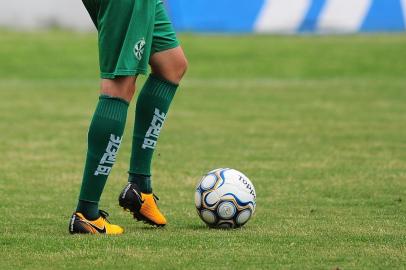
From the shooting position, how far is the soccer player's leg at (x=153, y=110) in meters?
6.46

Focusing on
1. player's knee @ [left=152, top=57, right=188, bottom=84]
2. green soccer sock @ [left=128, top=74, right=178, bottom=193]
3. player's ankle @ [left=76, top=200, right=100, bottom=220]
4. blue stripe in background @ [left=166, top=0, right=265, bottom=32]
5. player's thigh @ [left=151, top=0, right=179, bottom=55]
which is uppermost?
blue stripe in background @ [left=166, top=0, right=265, bottom=32]

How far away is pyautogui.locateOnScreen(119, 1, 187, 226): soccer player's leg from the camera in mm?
6457

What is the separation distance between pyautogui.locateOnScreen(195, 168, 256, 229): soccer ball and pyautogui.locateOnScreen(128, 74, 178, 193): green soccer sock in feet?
1.13

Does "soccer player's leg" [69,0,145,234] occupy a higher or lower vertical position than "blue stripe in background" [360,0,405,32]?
lower

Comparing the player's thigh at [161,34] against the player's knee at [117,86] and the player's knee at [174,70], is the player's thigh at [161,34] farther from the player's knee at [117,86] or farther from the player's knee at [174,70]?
the player's knee at [117,86]

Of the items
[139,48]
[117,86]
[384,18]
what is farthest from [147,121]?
[384,18]

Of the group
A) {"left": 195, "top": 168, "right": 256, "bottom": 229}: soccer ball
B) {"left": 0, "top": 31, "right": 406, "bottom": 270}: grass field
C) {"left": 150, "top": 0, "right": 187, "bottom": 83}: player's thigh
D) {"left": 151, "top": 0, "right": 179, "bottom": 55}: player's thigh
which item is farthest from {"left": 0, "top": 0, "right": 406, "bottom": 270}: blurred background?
{"left": 151, "top": 0, "right": 179, "bottom": 55}: player's thigh

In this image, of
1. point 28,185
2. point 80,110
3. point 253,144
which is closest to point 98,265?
point 28,185

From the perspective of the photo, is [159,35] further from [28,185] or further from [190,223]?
[28,185]

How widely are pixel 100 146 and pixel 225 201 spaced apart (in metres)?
0.88

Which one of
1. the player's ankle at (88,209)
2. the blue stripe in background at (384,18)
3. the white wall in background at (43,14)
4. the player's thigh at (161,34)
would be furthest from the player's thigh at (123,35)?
the blue stripe in background at (384,18)

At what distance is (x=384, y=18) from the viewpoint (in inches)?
900

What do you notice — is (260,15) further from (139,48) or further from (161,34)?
(139,48)

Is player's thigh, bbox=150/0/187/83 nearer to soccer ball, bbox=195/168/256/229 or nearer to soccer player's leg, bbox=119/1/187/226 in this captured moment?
soccer player's leg, bbox=119/1/187/226
